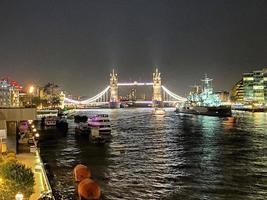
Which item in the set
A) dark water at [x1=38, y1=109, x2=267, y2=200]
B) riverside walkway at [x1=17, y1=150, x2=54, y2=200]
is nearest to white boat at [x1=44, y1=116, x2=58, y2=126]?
dark water at [x1=38, y1=109, x2=267, y2=200]

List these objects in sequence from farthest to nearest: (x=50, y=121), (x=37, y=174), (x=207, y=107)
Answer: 1. (x=207, y=107)
2. (x=50, y=121)
3. (x=37, y=174)

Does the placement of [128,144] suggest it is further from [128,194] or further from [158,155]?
[128,194]

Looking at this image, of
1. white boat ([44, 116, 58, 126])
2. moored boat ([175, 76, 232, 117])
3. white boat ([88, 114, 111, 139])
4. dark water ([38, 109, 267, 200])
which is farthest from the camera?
moored boat ([175, 76, 232, 117])

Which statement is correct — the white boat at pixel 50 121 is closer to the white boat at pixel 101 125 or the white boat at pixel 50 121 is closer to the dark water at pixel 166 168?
the white boat at pixel 101 125

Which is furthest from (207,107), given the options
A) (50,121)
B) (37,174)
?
(37,174)

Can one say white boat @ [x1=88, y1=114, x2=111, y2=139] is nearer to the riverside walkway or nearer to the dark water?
the dark water

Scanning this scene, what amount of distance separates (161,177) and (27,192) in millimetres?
14855

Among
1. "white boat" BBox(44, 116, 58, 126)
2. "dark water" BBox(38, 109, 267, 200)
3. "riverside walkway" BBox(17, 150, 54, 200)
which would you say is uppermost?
"white boat" BBox(44, 116, 58, 126)

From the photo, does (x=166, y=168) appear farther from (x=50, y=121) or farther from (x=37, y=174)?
(x=50, y=121)

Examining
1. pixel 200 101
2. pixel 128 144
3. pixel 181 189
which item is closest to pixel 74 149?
pixel 128 144

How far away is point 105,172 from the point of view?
2997cm

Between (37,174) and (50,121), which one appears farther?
(50,121)

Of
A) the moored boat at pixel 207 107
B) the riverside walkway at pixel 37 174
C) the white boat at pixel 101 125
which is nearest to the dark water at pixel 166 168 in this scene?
the riverside walkway at pixel 37 174

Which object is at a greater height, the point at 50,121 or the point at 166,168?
the point at 50,121
